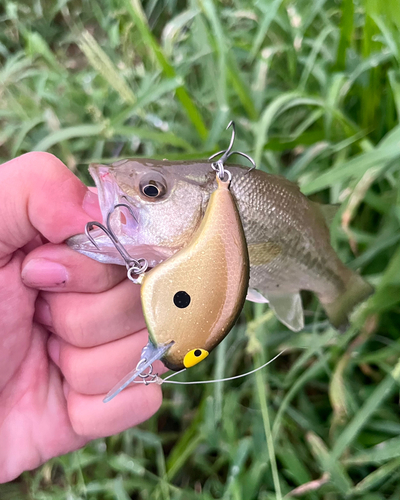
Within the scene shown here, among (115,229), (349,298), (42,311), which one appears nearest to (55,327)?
(42,311)

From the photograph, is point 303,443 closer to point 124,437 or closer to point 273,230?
point 124,437

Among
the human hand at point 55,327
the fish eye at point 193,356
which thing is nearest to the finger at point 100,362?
the human hand at point 55,327

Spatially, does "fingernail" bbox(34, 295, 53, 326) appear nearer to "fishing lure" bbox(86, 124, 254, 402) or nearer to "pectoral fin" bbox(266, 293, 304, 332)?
"fishing lure" bbox(86, 124, 254, 402)

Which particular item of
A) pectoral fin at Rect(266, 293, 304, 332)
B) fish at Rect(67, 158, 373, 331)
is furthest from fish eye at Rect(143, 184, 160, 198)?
pectoral fin at Rect(266, 293, 304, 332)

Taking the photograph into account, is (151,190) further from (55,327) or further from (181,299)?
(55,327)

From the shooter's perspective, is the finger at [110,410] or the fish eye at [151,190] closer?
the fish eye at [151,190]

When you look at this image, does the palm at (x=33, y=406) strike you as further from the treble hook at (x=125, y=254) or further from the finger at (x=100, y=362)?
the treble hook at (x=125, y=254)

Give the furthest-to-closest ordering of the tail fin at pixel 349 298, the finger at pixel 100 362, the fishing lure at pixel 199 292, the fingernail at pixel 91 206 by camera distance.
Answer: the tail fin at pixel 349 298 < the finger at pixel 100 362 < the fingernail at pixel 91 206 < the fishing lure at pixel 199 292

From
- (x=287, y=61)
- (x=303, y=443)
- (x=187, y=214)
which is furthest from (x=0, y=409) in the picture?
(x=287, y=61)
